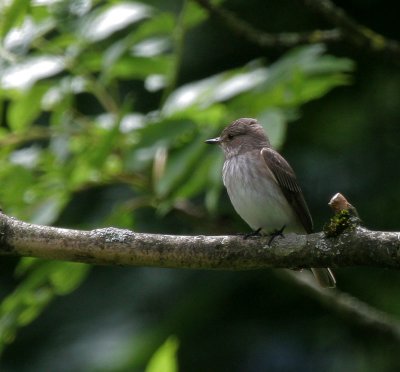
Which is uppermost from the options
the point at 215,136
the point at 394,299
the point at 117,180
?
the point at 215,136

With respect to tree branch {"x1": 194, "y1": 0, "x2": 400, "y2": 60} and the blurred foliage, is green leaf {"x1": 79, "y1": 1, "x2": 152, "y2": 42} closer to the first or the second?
the blurred foliage

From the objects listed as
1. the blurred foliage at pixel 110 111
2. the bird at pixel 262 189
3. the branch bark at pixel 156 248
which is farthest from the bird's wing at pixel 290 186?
the branch bark at pixel 156 248

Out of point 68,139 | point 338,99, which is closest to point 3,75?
point 68,139

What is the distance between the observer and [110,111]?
5512 millimetres

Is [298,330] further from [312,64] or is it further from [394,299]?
[312,64]

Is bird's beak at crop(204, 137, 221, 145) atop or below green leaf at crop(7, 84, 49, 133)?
below

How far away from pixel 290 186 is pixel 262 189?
183 millimetres

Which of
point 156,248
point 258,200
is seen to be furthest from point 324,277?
point 156,248

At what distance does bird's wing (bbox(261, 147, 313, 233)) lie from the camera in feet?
18.8

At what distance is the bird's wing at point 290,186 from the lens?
225 inches

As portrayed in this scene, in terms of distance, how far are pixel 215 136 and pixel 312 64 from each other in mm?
630

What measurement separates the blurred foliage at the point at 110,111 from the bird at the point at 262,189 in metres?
0.39

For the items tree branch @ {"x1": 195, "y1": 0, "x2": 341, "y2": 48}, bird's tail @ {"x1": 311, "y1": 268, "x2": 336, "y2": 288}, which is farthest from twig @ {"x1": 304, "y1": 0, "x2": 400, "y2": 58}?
bird's tail @ {"x1": 311, "y1": 268, "x2": 336, "y2": 288}

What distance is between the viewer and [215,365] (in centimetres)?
661
